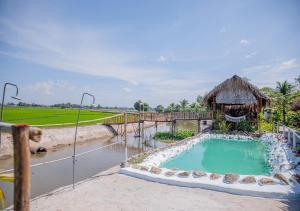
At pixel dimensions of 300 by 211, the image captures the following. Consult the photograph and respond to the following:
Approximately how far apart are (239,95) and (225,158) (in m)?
8.16

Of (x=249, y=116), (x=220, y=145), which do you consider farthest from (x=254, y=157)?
(x=249, y=116)

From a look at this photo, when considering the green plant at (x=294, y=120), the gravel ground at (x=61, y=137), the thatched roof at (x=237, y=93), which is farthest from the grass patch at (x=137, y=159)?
the thatched roof at (x=237, y=93)

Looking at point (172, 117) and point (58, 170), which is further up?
point (172, 117)

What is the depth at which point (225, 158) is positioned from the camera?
10000 millimetres

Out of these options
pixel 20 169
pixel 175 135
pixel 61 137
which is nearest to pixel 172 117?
pixel 175 135

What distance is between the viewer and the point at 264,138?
42.7ft

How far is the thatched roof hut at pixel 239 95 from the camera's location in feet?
53.6

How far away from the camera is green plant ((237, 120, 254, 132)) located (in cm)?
1579

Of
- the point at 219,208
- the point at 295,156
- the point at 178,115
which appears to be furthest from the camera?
the point at 178,115

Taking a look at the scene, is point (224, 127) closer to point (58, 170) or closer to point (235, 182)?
point (58, 170)

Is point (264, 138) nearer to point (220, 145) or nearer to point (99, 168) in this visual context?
point (220, 145)

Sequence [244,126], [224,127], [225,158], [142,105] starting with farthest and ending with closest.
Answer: [142,105] < [244,126] < [224,127] < [225,158]

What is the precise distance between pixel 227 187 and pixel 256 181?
0.72 m

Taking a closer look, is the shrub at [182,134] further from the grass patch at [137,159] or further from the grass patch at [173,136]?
the grass patch at [137,159]
